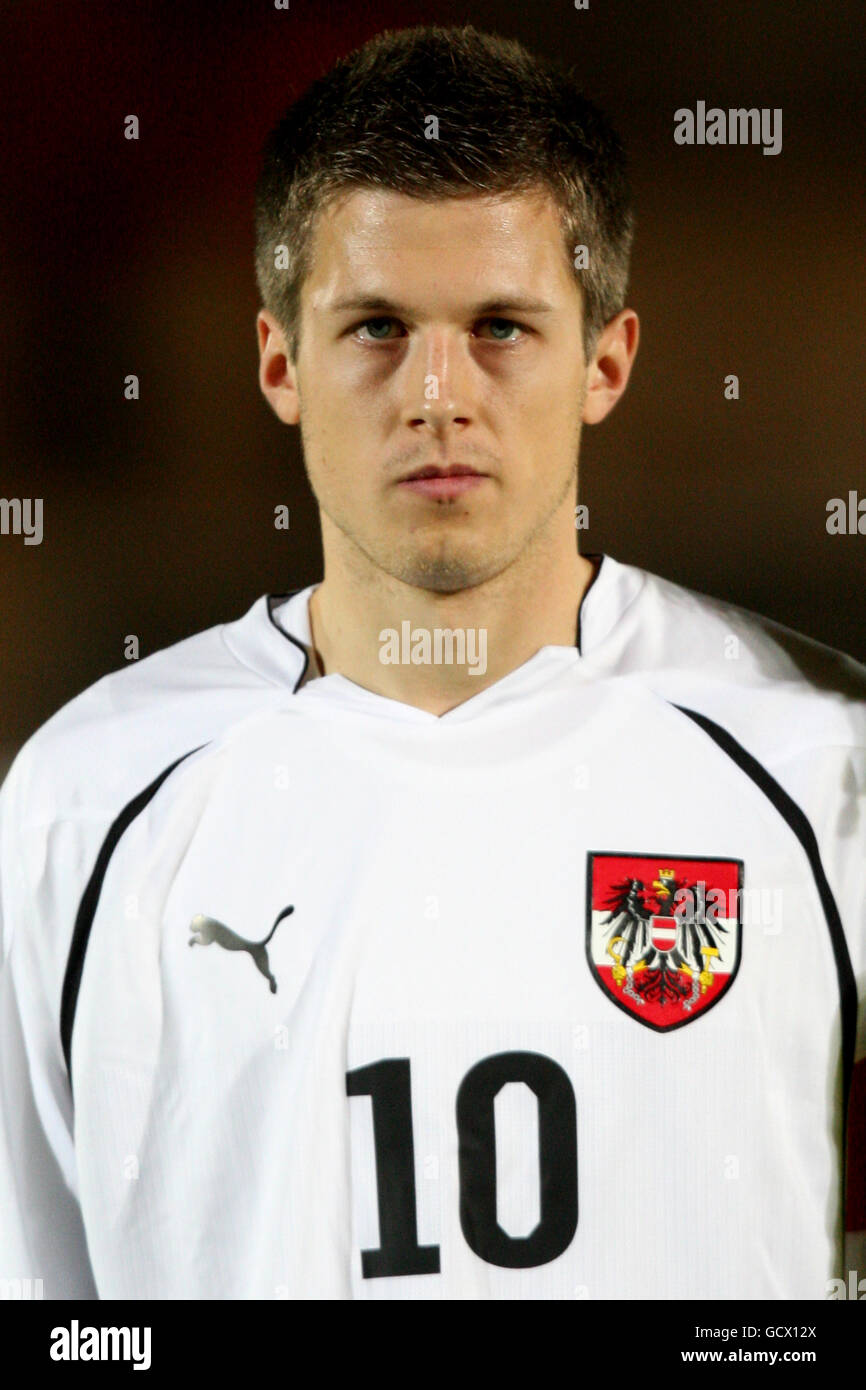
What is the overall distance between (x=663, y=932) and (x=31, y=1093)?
0.76 m

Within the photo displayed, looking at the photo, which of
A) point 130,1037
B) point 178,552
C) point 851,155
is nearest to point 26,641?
point 178,552

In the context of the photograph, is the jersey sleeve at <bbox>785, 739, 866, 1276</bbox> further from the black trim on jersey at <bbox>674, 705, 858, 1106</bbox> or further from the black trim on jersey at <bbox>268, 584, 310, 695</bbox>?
the black trim on jersey at <bbox>268, 584, 310, 695</bbox>

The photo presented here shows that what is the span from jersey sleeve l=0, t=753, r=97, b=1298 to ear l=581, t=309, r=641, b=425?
82 centimetres

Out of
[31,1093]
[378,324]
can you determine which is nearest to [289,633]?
[378,324]

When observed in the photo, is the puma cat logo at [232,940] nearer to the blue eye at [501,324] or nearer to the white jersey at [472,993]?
the white jersey at [472,993]

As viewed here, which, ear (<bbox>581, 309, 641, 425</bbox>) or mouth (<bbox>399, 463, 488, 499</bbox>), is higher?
ear (<bbox>581, 309, 641, 425</bbox>)

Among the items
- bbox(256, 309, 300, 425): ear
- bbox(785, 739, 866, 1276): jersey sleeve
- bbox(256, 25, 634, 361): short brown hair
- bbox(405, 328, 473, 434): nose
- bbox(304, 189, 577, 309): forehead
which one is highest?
bbox(256, 25, 634, 361): short brown hair

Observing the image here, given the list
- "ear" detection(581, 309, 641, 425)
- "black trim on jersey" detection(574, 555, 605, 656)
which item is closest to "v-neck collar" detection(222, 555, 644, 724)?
"black trim on jersey" detection(574, 555, 605, 656)

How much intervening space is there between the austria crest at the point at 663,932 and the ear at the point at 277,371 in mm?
638

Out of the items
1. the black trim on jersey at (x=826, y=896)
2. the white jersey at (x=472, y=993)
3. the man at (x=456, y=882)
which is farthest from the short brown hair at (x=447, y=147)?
the black trim on jersey at (x=826, y=896)

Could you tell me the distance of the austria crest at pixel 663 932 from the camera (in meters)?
1.61

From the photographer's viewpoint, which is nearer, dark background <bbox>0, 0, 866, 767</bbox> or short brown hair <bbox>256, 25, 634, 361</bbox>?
short brown hair <bbox>256, 25, 634, 361</bbox>

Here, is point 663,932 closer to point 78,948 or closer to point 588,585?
point 588,585

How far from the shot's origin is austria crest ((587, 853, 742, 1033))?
63.4 inches
